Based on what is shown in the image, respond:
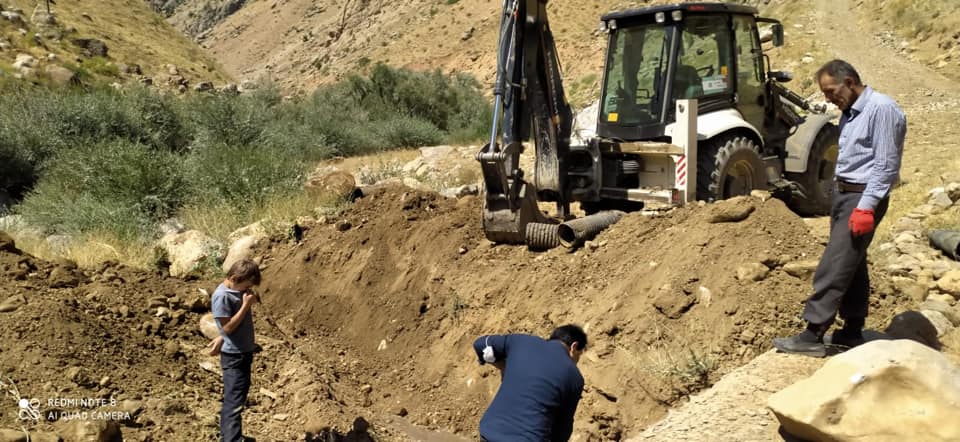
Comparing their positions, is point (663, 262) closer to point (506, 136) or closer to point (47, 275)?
point (506, 136)

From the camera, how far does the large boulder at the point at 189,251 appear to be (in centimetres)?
986

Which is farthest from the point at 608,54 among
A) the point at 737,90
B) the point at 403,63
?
the point at 403,63

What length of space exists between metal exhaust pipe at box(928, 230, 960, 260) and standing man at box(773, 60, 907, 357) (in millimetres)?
2642

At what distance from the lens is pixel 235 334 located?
503 cm

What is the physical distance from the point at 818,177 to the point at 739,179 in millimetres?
1724

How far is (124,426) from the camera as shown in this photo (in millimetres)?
5332

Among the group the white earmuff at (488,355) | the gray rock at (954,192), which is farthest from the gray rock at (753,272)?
the gray rock at (954,192)

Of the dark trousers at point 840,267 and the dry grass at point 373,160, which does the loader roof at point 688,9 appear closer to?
the dark trousers at point 840,267

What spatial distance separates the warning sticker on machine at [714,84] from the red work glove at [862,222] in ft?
14.8

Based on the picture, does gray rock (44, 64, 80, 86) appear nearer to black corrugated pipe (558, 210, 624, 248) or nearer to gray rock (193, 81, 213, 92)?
gray rock (193, 81, 213, 92)

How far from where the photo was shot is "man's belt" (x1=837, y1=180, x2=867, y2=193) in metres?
4.58

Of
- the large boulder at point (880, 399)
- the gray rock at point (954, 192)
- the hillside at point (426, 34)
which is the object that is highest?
the large boulder at point (880, 399)

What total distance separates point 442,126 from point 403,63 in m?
19.4

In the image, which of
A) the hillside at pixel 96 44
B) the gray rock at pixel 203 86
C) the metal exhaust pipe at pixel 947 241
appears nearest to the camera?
the metal exhaust pipe at pixel 947 241
